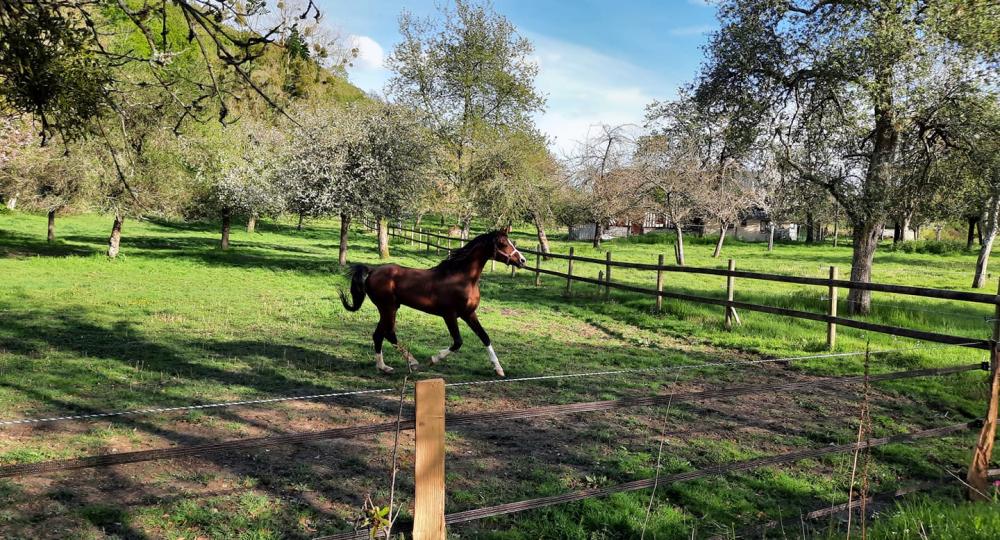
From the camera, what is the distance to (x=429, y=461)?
268 cm

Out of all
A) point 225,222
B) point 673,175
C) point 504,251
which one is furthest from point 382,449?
point 673,175

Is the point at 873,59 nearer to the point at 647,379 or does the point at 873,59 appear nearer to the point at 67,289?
the point at 647,379

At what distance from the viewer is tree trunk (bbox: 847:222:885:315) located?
12359 mm

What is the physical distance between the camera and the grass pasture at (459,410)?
3.96m

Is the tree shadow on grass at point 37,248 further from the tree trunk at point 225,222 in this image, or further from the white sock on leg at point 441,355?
the white sock on leg at point 441,355

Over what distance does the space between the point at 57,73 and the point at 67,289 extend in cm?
1257

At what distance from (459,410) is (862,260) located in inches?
434

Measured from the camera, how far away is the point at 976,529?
3.32m

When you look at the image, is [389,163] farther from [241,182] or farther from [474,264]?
[474,264]

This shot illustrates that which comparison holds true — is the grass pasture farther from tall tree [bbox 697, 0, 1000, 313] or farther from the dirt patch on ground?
tall tree [bbox 697, 0, 1000, 313]

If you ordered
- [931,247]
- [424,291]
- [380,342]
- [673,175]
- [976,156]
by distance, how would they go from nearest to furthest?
[424,291] → [380,342] → [976,156] → [673,175] → [931,247]

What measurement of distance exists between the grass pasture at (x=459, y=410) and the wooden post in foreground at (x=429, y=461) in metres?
1.22

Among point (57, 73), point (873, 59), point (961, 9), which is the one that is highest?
point (961, 9)

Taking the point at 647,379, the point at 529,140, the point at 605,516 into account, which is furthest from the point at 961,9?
the point at 529,140
